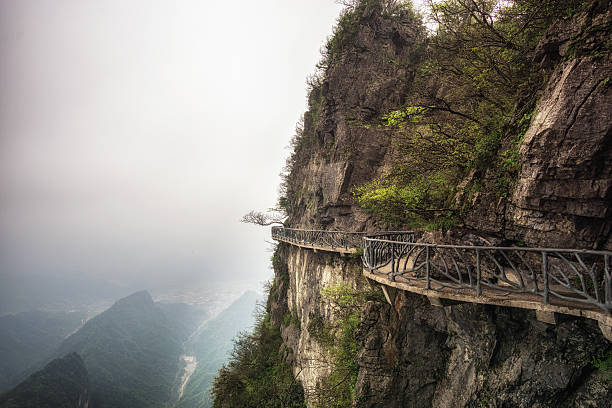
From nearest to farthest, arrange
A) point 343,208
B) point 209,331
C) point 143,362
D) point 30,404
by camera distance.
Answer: point 343,208
point 30,404
point 143,362
point 209,331

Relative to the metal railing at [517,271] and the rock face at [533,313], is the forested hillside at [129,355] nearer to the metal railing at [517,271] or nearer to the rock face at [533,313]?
the rock face at [533,313]

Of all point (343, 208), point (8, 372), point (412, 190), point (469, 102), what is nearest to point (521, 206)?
point (412, 190)

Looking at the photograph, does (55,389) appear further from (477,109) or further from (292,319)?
(477,109)

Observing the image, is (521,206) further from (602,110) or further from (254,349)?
(254,349)

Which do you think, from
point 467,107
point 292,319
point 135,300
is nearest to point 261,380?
point 292,319

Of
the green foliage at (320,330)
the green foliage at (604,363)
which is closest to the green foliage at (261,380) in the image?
the green foliage at (320,330)

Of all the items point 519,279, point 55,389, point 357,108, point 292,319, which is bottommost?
point 55,389

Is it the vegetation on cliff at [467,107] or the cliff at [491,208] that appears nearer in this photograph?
the cliff at [491,208]
